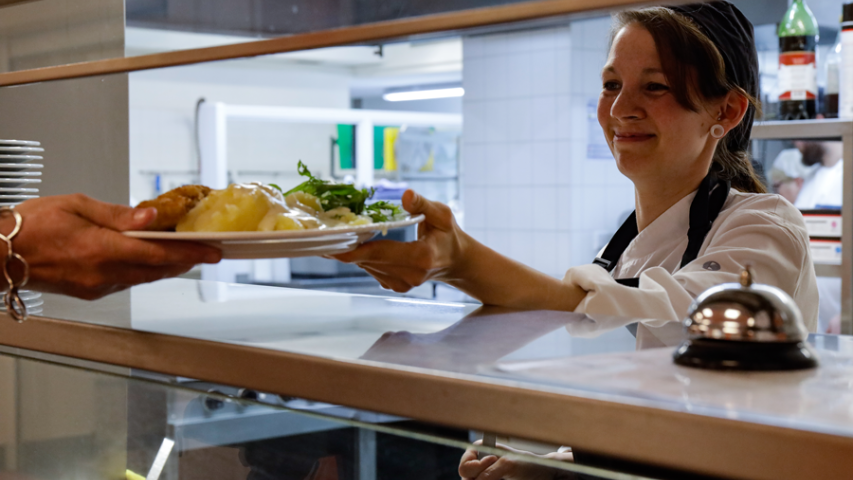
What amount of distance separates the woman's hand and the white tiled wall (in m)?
3.82

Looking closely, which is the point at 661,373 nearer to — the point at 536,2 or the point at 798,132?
the point at 536,2

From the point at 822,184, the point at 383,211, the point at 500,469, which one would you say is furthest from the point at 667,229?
the point at 822,184

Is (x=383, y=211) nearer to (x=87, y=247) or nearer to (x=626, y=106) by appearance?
(x=87, y=247)

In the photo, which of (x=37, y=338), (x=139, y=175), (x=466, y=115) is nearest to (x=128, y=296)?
(x=37, y=338)

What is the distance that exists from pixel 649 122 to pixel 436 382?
91 cm

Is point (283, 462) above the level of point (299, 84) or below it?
below

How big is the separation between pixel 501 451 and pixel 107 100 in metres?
1.12

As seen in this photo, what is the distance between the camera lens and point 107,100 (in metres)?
1.37

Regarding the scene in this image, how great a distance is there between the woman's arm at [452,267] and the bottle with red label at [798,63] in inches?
67.7

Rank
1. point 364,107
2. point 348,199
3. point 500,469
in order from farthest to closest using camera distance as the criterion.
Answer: point 364,107 → point 348,199 → point 500,469

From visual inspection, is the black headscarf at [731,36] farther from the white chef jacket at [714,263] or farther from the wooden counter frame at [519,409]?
the wooden counter frame at [519,409]

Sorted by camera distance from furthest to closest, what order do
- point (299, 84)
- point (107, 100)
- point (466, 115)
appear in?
point (299, 84)
point (466, 115)
point (107, 100)

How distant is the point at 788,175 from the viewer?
2.71 metres

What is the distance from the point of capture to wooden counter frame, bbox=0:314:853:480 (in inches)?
14.8
